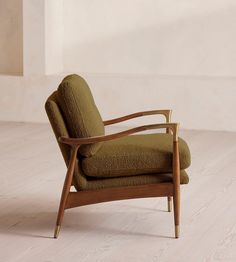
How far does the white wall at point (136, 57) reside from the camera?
8719 mm

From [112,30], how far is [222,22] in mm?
1433

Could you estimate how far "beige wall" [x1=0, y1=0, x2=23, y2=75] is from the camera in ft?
31.5

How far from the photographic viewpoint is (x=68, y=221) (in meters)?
4.92

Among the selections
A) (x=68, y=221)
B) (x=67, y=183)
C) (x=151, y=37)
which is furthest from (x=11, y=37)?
(x=67, y=183)

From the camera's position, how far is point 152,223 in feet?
16.0

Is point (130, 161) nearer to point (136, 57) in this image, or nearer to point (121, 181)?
point (121, 181)

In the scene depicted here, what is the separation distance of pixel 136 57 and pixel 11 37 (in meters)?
1.73

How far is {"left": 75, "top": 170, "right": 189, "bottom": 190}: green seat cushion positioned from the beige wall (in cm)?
537

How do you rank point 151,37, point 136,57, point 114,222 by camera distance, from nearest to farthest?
1. point 114,222
2. point 151,37
3. point 136,57

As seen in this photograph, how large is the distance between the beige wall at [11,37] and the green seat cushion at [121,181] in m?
5.37

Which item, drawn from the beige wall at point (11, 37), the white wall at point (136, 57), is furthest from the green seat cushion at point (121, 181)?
the beige wall at point (11, 37)

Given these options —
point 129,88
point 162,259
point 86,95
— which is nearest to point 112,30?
point 129,88

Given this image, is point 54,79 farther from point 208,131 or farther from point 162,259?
point 162,259

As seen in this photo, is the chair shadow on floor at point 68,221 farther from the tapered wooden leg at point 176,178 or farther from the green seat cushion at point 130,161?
the green seat cushion at point 130,161
